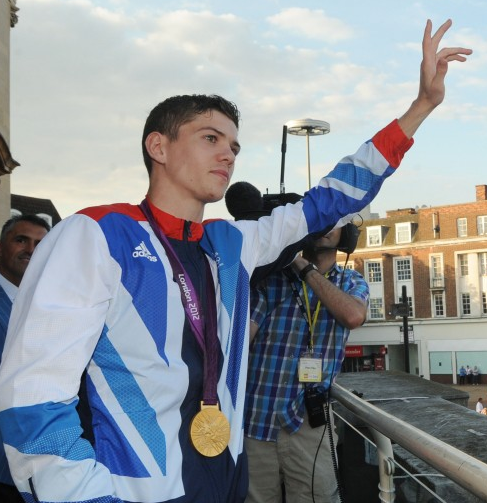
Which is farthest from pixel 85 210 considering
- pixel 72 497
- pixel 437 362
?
pixel 437 362

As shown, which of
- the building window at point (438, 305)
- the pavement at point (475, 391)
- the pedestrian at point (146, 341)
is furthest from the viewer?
the building window at point (438, 305)

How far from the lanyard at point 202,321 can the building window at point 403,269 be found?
5056cm

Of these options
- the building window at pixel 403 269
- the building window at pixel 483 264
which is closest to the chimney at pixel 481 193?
the building window at pixel 483 264

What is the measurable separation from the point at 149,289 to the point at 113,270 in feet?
0.35

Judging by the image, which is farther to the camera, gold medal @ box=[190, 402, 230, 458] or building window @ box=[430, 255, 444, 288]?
building window @ box=[430, 255, 444, 288]

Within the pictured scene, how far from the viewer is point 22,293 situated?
1707 millimetres

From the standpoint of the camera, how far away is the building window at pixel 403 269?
167ft

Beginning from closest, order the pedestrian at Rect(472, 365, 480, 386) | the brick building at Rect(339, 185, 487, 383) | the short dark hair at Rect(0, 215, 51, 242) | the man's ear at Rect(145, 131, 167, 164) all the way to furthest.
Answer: the man's ear at Rect(145, 131, 167, 164) < the short dark hair at Rect(0, 215, 51, 242) < the pedestrian at Rect(472, 365, 480, 386) < the brick building at Rect(339, 185, 487, 383)

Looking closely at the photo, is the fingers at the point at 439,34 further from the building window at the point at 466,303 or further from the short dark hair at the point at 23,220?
the building window at the point at 466,303

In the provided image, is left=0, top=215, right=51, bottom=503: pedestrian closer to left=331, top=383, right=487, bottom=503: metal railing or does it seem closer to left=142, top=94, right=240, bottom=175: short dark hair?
left=142, top=94, right=240, bottom=175: short dark hair

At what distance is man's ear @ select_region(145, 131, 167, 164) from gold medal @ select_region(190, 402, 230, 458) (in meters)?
0.81

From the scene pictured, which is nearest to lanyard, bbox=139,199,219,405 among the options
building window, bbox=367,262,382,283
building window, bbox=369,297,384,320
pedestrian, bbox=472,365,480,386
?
pedestrian, bbox=472,365,480,386

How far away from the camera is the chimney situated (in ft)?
164

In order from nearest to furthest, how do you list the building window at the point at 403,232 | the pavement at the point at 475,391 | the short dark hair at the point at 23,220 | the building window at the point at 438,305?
the short dark hair at the point at 23,220
the pavement at the point at 475,391
the building window at the point at 438,305
the building window at the point at 403,232
